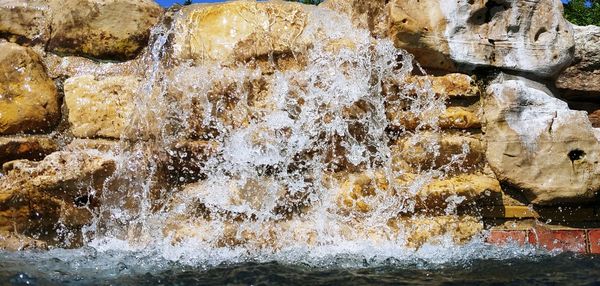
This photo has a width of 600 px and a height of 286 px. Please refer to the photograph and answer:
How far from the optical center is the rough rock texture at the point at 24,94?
3.57 meters

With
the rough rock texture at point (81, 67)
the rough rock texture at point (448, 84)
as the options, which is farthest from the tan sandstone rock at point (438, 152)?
the rough rock texture at point (81, 67)

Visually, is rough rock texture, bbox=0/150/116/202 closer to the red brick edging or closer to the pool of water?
the pool of water

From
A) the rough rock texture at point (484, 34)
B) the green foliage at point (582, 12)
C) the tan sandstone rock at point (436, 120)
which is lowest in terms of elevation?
the tan sandstone rock at point (436, 120)

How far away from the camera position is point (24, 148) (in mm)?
3518

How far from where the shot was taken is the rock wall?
11.1 ft

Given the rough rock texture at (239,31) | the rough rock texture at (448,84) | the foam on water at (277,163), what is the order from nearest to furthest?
the foam on water at (277,163), the rough rock texture at (448,84), the rough rock texture at (239,31)

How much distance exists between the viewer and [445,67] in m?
3.71

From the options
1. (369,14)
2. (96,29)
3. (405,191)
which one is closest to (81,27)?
(96,29)

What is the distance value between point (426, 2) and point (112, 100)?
1.75 m

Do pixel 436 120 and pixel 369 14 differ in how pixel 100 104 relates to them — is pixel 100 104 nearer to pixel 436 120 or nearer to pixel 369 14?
pixel 369 14

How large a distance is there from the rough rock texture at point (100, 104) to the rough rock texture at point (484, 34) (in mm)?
1452

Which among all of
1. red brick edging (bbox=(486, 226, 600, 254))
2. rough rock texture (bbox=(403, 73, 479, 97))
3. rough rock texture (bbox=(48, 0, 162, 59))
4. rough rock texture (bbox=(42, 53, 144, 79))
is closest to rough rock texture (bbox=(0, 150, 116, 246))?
rough rock texture (bbox=(42, 53, 144, 79))

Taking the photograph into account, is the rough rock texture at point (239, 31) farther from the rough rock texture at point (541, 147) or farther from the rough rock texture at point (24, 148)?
the rough rock texture at point (541, 147)

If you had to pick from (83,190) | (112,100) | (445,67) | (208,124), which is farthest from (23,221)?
(445,67)
